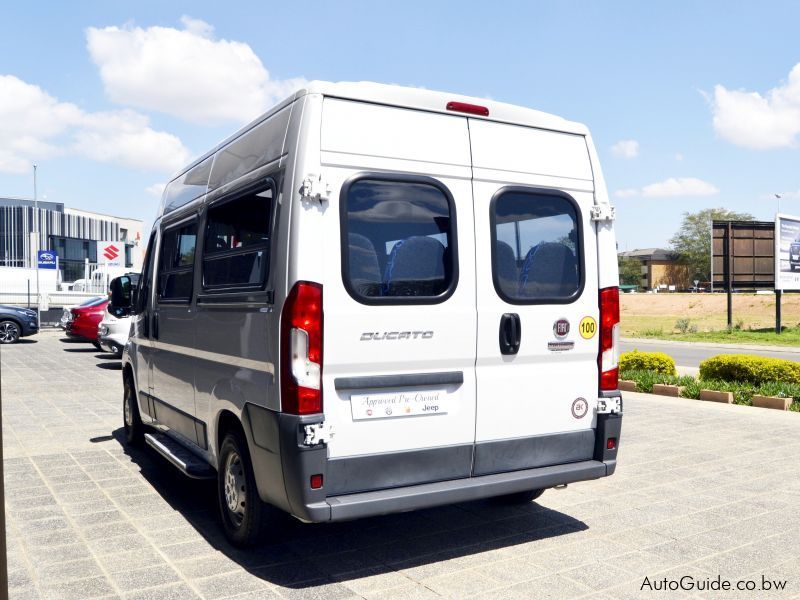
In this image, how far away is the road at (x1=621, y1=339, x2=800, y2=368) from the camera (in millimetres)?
20500

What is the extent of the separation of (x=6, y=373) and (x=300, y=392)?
13705 mm

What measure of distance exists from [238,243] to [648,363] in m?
10.2

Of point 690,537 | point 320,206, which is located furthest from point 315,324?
point 690,537

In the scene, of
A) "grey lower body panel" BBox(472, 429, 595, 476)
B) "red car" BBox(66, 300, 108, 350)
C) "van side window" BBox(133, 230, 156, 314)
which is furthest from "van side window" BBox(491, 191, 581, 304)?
"red car" BBox(66, 300, 108, 350)

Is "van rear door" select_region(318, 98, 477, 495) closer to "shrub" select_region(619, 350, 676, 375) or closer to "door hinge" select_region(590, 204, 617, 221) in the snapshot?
"door hinge" select_region(590, 204, 617, 221)

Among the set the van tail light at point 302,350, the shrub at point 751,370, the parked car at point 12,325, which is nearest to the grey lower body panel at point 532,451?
the van tail light at point 302,350

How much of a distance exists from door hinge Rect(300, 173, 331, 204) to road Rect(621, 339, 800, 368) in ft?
52.1

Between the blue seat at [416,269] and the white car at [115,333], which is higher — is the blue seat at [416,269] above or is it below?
above

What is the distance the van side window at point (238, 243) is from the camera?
4.41 metres

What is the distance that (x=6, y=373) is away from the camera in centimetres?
1543

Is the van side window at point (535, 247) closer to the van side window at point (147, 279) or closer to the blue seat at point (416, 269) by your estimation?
the blue seat at point (416, 269)

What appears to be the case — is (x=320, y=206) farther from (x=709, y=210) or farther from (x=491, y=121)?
(x=709, y=210)

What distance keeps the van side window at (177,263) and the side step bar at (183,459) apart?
3.76 feet

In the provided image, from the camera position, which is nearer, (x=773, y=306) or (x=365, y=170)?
(x=365, y=170)
